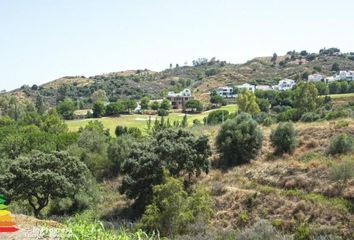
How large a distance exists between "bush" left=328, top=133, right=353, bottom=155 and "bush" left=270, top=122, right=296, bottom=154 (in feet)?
9.45

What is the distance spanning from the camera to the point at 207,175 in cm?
2877

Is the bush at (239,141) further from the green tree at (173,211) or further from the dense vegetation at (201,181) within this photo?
the green tree at (173,211)

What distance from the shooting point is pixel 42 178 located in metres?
22.2

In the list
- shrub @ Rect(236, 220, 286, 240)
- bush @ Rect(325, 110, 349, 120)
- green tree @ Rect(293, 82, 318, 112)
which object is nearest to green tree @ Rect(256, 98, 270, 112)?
green tree @ Rect(293, 82, 318, 112)

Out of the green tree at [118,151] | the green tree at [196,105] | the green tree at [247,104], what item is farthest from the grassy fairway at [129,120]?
the green tree at [118,151]

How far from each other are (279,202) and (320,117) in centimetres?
1653

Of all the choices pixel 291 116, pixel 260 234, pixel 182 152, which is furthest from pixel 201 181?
pixel 291 116

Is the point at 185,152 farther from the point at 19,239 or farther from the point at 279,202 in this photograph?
the point at 19,239

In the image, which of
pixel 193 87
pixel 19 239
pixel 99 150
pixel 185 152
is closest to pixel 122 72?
pixel 193 87

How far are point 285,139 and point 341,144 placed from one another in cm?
385

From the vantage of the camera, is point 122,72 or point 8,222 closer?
point 8,222

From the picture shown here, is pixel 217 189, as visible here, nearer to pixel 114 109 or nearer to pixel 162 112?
pixel 162 112

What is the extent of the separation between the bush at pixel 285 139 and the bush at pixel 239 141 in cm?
123

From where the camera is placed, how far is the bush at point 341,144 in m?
25.6
